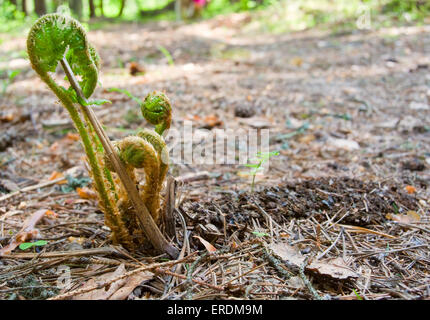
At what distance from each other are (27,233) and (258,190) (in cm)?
119

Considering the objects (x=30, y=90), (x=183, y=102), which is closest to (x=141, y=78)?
(x=183, y=102)

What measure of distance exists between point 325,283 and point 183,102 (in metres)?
2.73

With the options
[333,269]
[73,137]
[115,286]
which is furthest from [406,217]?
[73,137]

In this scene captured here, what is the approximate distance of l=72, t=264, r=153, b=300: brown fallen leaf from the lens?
117cm

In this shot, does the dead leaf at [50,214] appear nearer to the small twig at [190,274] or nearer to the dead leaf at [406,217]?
the small twig at [190,274]

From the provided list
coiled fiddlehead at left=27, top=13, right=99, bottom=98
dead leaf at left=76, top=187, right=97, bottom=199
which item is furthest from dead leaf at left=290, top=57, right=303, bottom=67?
coiled fiddlehead at left=27, top=13, right=99, bottom=98

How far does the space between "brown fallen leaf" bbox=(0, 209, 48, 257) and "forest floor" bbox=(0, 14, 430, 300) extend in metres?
0.02

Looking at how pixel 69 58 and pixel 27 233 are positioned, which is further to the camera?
pixel 27 233

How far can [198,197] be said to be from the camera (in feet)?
6.38

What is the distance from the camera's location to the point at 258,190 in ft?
6.68

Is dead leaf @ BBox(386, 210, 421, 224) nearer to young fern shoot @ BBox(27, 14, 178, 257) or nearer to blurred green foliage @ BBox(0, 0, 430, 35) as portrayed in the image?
young fern shoot @ BBox(27, 14, 178, 257)

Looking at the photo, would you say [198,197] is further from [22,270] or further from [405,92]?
[405,92]

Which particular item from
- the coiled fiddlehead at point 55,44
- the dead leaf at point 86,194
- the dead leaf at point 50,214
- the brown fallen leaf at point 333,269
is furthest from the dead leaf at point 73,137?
the brown fallen leaf at point 333,269

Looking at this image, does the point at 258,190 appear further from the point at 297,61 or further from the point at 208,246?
the point at 297,61
